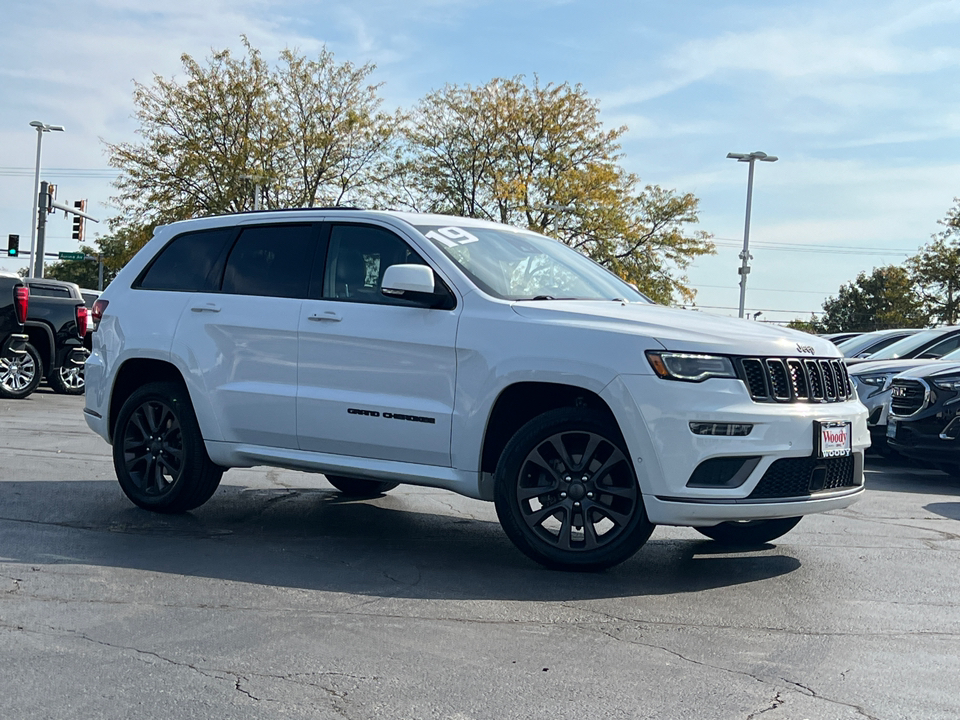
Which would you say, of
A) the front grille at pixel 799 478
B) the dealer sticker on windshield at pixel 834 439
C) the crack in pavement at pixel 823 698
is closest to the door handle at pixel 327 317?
the front grille at pixel 799 478

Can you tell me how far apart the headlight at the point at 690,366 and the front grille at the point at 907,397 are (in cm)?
585

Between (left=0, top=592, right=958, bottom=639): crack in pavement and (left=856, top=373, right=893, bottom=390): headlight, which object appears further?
(left=856, top=373, right=893, bottom=390): headlight

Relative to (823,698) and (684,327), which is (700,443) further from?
(823,698)

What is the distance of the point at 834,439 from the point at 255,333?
3.26 metres

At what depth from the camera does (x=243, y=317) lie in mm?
6652

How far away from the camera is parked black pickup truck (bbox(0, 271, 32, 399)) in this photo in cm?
1559

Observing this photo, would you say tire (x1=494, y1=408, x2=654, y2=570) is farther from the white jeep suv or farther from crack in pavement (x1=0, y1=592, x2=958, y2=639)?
crack in pavement (x1=0, y1=592, x2=958, y2=639)

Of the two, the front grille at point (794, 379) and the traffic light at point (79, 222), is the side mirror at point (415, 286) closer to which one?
the front grille at point (794, 379)

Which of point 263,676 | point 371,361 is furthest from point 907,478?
point 263,676

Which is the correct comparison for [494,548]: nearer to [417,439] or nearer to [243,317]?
[417,439]

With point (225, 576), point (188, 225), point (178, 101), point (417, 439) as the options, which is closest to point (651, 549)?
point (417, 439)

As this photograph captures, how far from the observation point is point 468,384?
5766 millimetres

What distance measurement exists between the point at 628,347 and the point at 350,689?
2.27 metres

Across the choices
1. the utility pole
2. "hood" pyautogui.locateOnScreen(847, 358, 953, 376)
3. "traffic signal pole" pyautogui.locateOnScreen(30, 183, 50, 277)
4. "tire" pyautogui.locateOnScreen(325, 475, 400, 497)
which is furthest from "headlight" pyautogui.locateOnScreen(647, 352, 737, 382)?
"traffic signal pole" pyautogui.locateOnScreen(30, 183, 50, 277)
